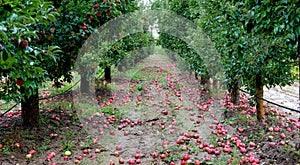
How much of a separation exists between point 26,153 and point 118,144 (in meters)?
1.65

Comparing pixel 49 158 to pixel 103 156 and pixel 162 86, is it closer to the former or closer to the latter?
pixel 103 156

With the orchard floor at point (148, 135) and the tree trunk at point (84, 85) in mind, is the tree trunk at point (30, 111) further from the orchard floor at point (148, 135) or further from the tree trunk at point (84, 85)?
the tree trunk at point (84, 85)

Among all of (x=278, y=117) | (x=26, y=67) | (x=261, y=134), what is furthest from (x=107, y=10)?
(x=278, y=117)

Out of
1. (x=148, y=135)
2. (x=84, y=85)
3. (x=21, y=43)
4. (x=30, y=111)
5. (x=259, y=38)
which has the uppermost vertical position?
(x=259, y=38)

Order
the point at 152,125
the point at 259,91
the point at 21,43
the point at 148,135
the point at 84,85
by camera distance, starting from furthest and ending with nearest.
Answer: the point at 84,85, the point at 152,125, the point at 148,135, the point at 259,91, the point at 21,43

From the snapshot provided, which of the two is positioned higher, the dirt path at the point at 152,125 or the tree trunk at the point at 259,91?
the tree trunk at the point at 259,91

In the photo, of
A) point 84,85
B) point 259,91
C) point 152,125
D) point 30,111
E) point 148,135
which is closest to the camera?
point 30,111

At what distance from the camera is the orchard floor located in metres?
4.34

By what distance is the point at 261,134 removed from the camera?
499 cm

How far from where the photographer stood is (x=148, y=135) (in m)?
5.68

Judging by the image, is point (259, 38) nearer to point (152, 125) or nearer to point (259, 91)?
point (259, 91)

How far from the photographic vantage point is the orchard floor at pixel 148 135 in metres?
4.34

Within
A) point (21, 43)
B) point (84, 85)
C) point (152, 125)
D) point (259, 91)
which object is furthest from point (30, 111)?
point (259, 91)

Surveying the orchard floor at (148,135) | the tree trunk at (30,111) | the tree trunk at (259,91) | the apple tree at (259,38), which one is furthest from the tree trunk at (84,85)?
the tree trunk at (259,91)
